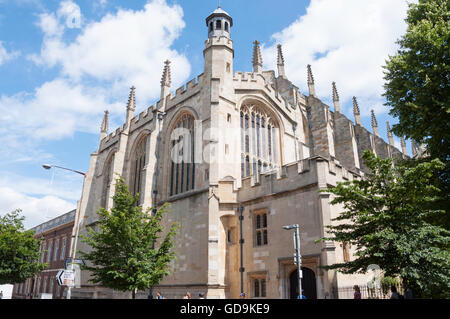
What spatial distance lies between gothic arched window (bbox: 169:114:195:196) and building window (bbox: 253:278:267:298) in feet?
24.5

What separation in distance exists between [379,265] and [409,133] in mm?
5427

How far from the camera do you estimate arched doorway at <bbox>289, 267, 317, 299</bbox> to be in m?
15.1

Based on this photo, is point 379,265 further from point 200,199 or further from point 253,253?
point 200,199

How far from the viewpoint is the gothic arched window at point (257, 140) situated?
2197cm

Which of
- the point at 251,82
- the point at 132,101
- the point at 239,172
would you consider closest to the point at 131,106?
the point at 132,101

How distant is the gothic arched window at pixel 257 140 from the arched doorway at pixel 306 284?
289 inches

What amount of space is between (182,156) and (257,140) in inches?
202

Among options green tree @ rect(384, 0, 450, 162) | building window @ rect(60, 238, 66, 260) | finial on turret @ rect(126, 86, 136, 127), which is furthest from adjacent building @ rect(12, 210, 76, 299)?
green tree @ rect(384, 0, 450, 162)

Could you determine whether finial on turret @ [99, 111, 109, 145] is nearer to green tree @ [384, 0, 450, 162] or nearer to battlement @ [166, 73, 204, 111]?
battlement @ [166, 73, 204, 111]

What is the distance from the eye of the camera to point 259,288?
16781 millimetres

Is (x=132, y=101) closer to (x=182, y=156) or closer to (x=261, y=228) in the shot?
(x=182, y=156)

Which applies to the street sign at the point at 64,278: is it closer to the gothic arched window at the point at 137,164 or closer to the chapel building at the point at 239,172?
the chapel building at the point at 239,172
